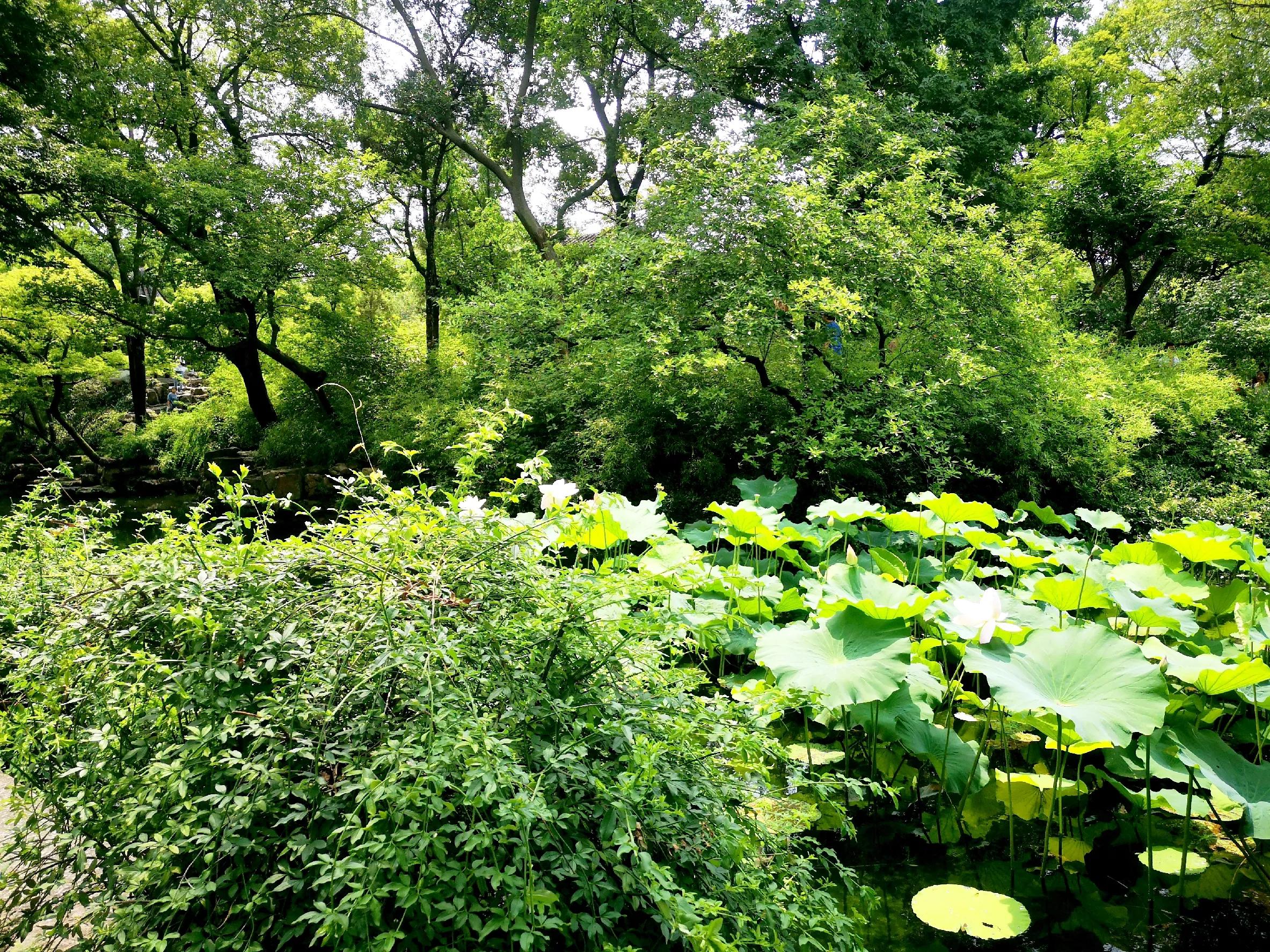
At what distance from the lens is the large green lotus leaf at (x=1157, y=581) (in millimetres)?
3062

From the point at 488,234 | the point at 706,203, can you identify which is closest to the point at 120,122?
the point at 488,234

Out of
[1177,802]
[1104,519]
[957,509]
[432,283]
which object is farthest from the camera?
[432,283]

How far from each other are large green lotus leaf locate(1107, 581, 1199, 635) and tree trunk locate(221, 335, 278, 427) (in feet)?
36.7

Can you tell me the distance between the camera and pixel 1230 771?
2.33 meters

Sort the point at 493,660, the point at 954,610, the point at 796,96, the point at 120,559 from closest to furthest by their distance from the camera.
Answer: the point at 493,660 < the point at 120,559 < the point at 954,610 < the point at 796,96

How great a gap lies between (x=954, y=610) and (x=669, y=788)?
1.62 metres

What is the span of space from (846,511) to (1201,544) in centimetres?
158

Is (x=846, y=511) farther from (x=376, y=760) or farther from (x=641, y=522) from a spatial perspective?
(x=376, y=760)

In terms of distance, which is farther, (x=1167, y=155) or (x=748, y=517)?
(x=1167, y=155)

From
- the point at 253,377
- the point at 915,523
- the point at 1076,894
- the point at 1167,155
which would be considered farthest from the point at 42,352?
the point at 1167,155

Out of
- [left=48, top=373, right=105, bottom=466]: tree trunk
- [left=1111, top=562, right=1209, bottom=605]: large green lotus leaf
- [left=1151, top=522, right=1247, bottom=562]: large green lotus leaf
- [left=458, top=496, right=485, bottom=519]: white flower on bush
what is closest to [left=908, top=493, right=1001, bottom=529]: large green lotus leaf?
[left=1111, top=562, right=1209, bottom=605]: large green lotus leaf

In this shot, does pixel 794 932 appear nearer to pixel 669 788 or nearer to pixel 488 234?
pixel 669 788

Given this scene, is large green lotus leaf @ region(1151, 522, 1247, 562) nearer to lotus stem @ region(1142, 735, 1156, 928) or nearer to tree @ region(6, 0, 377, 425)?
lotus stem @ region(1142, 735, 1156, 928)

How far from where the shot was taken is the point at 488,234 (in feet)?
47.2
